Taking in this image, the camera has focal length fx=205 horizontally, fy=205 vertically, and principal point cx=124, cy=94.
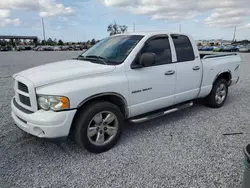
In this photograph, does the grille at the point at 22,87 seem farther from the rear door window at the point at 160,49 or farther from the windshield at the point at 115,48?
the rear door window at the point at 160,49

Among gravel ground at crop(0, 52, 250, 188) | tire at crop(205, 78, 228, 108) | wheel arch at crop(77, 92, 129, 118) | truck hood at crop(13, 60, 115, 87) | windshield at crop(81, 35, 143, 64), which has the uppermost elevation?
windshield at crop(81, 35, 143, 64)

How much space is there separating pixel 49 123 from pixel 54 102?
0.29 metres

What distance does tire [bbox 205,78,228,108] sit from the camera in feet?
16.9

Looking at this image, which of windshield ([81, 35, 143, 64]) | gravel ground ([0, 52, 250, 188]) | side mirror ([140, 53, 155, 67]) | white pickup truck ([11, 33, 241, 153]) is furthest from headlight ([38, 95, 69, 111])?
side mirror ([140, 53, 155, 67])

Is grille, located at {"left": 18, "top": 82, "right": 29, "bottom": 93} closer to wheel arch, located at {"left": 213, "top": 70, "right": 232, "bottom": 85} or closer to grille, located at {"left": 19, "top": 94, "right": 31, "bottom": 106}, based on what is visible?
grille, located at {"left": 19, "top": 94, "right": 31, "bottom": 106}

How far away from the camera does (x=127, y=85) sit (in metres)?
3.34

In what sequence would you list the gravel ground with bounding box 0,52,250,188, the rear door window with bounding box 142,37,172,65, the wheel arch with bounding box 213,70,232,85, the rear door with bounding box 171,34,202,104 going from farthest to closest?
the wheel arch with bounding box 213,70,232,85
the rear door with bounding box 171,34,202,104
the rear door window with bounding box 142,37,172,65
the gravel ground with bounding box 0,52,250,188

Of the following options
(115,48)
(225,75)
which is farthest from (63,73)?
(225,75)

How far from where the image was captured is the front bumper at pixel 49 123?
2.74m

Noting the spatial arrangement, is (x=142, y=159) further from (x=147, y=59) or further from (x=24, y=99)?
(x=24, y=99)

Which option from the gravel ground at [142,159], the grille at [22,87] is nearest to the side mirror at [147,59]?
the gravel ground at [142,159]

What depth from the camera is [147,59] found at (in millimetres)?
3361

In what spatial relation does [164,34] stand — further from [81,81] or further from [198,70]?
[81,81]

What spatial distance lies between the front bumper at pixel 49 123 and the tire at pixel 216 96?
3.70 metres
